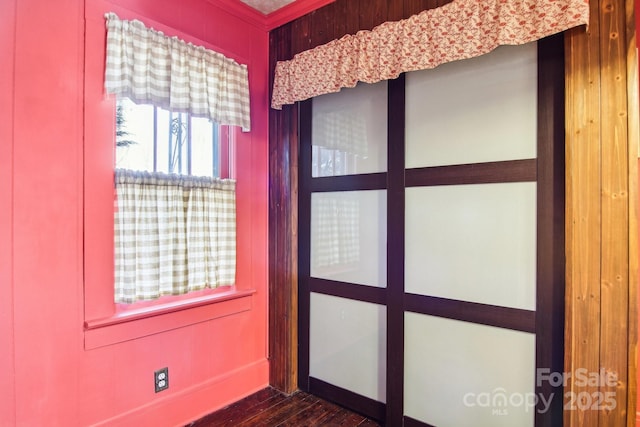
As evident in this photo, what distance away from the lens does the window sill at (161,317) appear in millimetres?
1776

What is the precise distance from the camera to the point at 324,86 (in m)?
2.18

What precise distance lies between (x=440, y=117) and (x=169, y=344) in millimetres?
2100

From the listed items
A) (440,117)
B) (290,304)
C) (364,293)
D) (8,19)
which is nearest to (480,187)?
(440,117)

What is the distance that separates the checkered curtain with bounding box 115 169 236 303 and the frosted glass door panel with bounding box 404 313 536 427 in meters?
1.30

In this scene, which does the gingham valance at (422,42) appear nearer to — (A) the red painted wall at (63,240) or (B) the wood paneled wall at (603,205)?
(B) the wood paneled wall at (603,205)

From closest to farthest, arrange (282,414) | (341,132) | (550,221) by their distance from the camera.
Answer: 1. (550,221)
2. (282,414)
3. (341,132)

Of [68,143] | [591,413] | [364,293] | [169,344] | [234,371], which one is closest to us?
[591,413]

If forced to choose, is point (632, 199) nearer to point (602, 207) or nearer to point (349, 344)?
point (602, 207)

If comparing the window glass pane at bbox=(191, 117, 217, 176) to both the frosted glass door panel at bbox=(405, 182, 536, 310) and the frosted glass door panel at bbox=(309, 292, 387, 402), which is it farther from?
the frosted glass door panel at bbox=(405, 182, 536, 310)

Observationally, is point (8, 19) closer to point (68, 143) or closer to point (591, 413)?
point (68, 143)

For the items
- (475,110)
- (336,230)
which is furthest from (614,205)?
(336,230)

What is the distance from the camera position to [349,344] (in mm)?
2281

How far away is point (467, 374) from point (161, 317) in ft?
5.80

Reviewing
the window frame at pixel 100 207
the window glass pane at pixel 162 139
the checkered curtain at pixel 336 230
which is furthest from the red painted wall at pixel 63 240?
the checkered curtain at pixel 336 230
